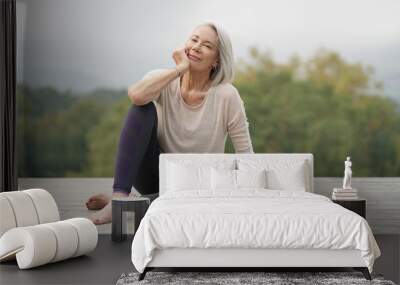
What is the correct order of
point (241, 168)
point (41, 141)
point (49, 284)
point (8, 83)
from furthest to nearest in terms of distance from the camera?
point (41, 141)
point (8, 83)
point (241, 168)
point (49, 284)

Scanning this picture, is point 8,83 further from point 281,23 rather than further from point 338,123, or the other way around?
point 338,123

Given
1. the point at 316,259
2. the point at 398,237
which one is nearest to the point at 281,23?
the point at 398,237

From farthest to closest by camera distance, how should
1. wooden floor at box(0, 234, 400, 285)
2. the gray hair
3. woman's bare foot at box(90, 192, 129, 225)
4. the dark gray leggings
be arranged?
woman's bare foot at box(90, 192, 129, 225) → the gray hair → the dark gray leggings → wooden floor at box(0, 234, 400, 285)

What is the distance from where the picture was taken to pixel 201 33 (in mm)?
7523

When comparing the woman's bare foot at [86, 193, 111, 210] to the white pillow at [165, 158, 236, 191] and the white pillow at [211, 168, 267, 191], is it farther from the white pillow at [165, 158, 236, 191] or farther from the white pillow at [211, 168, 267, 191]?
the white pillow at [211, 168, 267, 191]

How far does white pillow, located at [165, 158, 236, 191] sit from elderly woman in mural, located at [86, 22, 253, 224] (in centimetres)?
44

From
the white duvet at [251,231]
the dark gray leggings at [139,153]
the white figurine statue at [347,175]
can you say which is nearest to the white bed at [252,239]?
the white duvet at [251,231]

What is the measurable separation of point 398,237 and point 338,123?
1401 millimetres

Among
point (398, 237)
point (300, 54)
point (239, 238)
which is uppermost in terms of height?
point (300, 54)

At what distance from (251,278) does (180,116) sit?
2791 millimetres

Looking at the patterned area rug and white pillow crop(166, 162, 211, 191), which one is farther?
white pillow crop(166, 162, 211, 191)

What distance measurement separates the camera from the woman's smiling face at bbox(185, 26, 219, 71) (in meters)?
7.37

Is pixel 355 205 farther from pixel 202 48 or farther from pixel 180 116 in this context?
pixel 202 48

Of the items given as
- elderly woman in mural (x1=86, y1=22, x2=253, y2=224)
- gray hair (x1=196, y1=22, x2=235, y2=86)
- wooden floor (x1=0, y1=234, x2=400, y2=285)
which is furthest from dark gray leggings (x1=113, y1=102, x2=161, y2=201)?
wooden floor (x1=0, y1=234, x2=400, y2=285)
